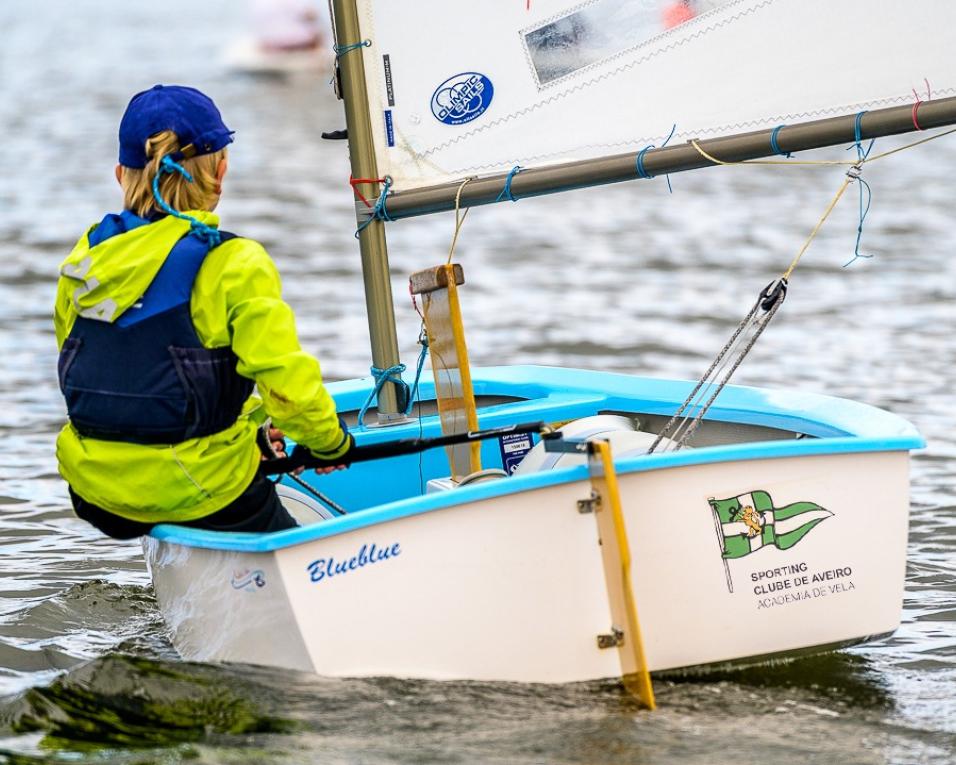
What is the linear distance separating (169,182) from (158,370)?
40 centimetres

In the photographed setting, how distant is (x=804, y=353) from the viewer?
8.29 m

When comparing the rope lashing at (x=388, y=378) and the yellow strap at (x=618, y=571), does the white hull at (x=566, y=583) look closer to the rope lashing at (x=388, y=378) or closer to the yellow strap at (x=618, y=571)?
the yellow strap at (x=618, y=571)

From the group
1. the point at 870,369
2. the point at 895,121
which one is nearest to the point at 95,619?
the point at 895,121

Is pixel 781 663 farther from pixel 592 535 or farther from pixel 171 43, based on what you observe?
pixel 171 43

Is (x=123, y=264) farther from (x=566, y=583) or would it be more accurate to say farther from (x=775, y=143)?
(x=775, y=143)

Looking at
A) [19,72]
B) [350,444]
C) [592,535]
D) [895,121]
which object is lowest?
[592,535]

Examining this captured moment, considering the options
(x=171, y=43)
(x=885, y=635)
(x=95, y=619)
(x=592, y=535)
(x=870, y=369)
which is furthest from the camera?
(x=171, y=43)

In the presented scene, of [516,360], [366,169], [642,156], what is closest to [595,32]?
[642,156]

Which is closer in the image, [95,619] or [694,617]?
[694,617]

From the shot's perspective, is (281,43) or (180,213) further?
(281,43)

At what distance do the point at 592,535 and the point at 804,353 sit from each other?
5.19 m

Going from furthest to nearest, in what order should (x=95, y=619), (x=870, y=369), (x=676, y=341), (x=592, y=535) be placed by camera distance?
1. (x=676, y=341)
2. (x=870, y=369)
3. (x=95, y=619)
4. (x=592, y=535)

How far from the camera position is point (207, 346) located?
3348 mm

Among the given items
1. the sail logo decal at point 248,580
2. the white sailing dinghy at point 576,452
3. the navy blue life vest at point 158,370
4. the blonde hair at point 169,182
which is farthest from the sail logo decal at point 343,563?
the blonde hair at point 169,182
